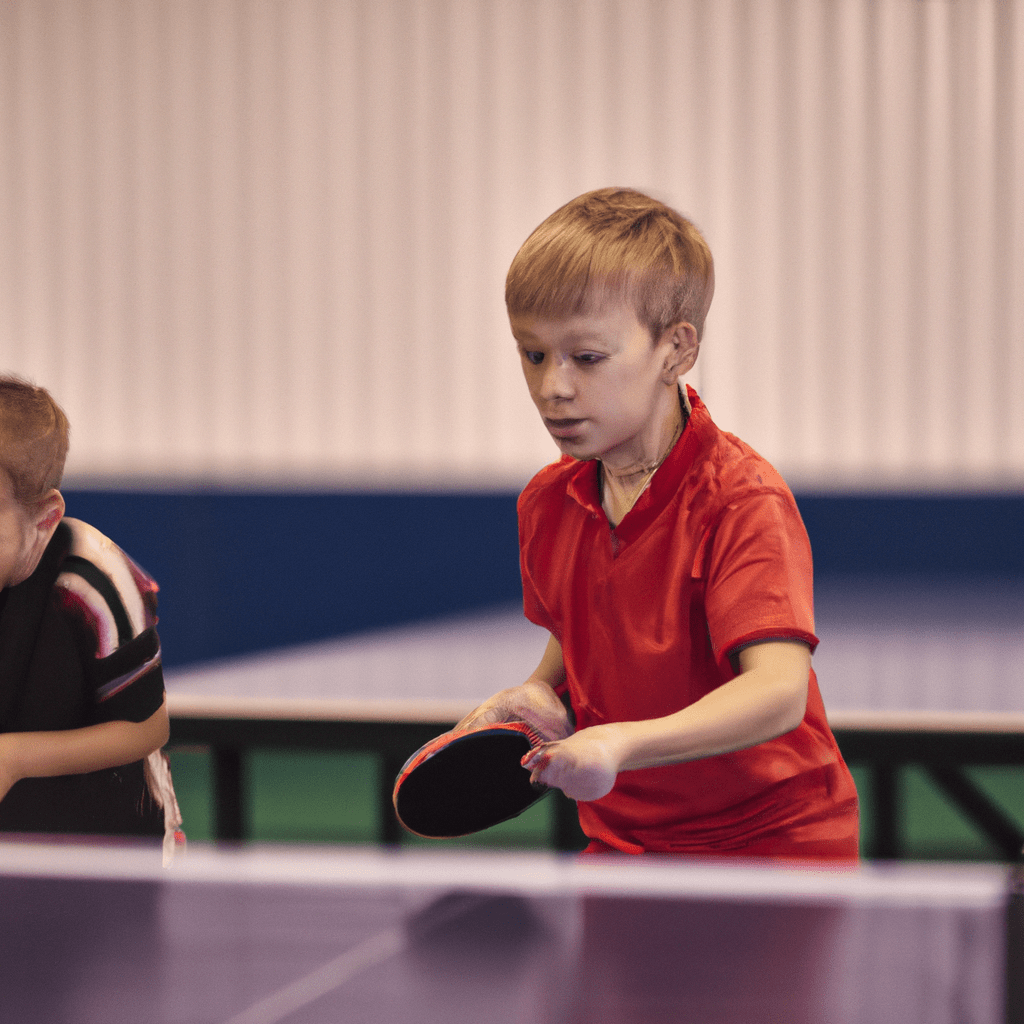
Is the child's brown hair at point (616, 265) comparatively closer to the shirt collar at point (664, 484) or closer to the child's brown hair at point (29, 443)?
the shirt collar at point (664, 484)

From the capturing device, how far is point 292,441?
4355 mm

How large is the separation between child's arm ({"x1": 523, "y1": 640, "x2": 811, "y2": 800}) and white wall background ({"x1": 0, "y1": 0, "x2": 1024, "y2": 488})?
10.3 feet

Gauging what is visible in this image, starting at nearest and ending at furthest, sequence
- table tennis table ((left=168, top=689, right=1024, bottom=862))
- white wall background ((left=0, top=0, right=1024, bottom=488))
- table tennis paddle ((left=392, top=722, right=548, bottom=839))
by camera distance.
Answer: table tennis paddle ((left=392, top=722, right=548, bottom=839)) < table tennis table ((left=168, top=689, right=1024, bottom=862)) < white wall background ((left=0, top=0, right=1024, bottom=488))

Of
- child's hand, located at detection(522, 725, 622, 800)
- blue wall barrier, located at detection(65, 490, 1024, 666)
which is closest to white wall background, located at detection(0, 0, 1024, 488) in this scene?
blue wall barrier, located at detection(65, 490, 1024, 666)

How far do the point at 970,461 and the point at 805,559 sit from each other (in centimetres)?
317

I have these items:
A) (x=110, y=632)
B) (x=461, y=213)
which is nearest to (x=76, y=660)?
(x=110, y=632)

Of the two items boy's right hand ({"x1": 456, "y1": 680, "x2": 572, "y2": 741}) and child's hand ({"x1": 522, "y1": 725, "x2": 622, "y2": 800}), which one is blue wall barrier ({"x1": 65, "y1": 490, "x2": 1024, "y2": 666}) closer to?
boy's right hand ({"x1": 456, "y1": 680, "x2": 572, "y2": 741})

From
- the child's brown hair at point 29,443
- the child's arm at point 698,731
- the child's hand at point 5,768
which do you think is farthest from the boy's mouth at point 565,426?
the child's hand at point 5,768

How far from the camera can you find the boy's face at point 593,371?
1090 millimetres

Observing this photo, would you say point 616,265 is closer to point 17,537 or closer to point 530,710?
point 530,710

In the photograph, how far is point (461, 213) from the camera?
430 cm

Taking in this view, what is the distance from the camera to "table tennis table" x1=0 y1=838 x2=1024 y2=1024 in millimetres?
755

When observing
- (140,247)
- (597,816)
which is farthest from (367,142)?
(597,816)

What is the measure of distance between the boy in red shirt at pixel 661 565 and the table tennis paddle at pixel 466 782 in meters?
0.09
